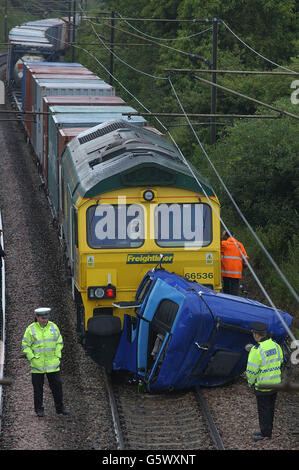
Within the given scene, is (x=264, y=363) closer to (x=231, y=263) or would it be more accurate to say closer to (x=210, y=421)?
(x=210, y=421)

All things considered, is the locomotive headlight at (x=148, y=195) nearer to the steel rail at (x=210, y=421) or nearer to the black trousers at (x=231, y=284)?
the black trousers at (x=231, y=284)

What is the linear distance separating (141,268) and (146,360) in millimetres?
1424

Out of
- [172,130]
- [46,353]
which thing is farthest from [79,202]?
[172,130]

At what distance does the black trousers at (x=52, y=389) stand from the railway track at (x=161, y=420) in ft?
2.52

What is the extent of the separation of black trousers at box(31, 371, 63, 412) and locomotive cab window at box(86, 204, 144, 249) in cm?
213

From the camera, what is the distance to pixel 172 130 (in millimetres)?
29516

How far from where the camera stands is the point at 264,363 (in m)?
10.2

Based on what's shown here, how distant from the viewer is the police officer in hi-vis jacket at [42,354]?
10.9m

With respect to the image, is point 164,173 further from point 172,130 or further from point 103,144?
point 172,130

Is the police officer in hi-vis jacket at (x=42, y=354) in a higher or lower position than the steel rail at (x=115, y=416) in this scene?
higher

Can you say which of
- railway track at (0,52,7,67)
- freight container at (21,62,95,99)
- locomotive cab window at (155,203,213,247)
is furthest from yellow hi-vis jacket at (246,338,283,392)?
railway track at (0,52,7,67)

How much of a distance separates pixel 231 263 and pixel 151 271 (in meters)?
2.11

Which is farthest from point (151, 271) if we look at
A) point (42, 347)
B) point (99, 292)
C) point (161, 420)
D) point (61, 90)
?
point (61, 90)

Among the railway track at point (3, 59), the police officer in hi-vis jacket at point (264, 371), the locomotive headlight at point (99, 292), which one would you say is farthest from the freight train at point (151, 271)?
the railway track at point (3, 59)
